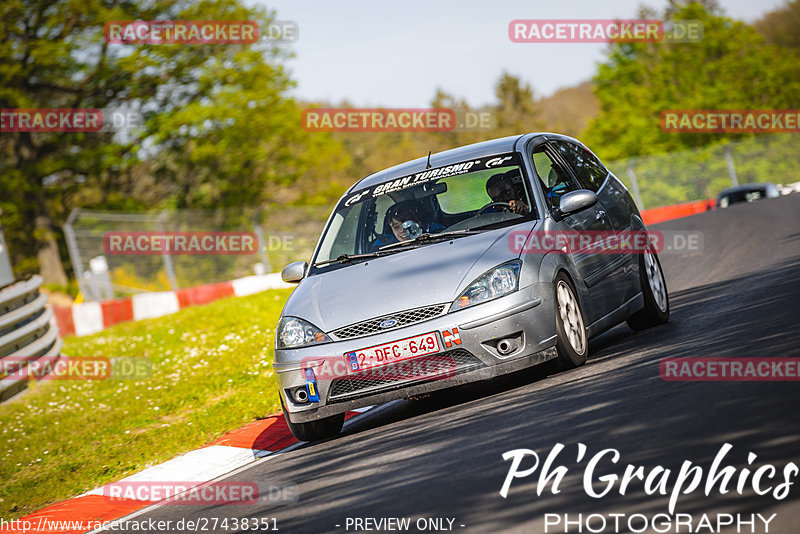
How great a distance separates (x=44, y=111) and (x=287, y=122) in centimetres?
1069

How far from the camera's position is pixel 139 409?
10.4 meters

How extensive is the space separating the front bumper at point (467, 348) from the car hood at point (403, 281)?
0.58 ft

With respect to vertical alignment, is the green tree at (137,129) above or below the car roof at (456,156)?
above

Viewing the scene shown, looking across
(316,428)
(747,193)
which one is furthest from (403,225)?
(747,193)

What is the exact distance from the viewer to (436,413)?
22.0ft

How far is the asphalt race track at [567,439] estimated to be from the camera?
4070mm

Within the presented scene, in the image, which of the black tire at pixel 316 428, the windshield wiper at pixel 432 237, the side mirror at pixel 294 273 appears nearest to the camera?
the black tire at pixel 316 428

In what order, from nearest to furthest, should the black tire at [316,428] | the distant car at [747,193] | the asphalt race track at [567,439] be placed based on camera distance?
1. the asphalt race track at [567,439]
2. the black tire at [316,428]
3. the distant car at [747,193]

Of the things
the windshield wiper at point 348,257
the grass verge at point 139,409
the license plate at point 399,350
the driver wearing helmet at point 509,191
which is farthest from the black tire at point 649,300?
the grass verge at point 139,409

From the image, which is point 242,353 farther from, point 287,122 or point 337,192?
point 337,192

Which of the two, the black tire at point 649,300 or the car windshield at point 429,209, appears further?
the black tire at point 649,300

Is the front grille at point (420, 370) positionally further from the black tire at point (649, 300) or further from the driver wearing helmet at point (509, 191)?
the black tire at point (649, 300)

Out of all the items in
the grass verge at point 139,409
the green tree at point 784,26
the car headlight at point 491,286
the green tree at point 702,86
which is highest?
the green tree at point 784,26

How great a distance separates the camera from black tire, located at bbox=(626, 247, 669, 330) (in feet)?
27.3
